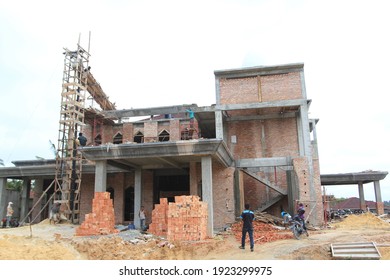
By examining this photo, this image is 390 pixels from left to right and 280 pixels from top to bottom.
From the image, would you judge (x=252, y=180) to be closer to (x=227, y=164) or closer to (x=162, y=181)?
(x=227, y=164)

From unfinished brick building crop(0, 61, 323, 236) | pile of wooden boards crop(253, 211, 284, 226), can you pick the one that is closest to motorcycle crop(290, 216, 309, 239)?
pile of wooden boards crop(253, 211, 284, 226)

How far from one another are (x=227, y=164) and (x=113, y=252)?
875 centimetres

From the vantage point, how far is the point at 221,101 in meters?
→ 21.3

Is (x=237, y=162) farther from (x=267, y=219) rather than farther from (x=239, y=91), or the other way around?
(x=239, y=91)

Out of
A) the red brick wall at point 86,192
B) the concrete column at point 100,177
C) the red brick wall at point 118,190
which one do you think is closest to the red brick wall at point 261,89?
the red brick wall at point 118,190

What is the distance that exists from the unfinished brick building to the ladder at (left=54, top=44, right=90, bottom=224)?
847 millimetres

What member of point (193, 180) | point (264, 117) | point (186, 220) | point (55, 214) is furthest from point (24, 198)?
point (264, 117)

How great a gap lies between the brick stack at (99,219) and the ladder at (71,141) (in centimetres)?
579

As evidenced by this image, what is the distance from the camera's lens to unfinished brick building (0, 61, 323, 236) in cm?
1873

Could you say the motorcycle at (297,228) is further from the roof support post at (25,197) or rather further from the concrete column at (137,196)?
the roof support post at (25,197)

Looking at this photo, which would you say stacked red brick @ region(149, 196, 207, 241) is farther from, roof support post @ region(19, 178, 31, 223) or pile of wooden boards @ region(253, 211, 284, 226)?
roof support post @ region(19, 178, 31, 223)
